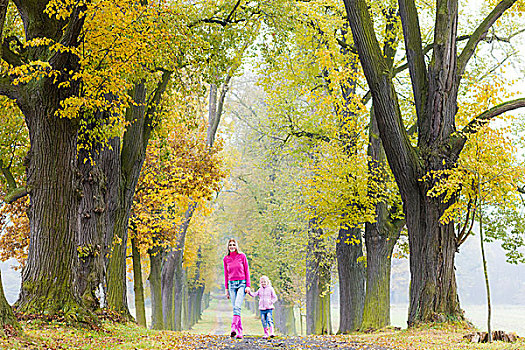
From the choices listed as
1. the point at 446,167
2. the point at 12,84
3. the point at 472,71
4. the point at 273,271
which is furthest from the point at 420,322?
the point at 273,271

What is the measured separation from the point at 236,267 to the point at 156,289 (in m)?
9.95

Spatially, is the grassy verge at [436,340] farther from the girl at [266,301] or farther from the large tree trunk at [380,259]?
the large tree trunk at [380,259]

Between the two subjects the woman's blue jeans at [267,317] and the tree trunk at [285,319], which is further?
the tree trunk at [285,319]

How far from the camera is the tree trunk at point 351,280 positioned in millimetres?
18109

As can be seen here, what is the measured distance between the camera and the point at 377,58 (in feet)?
38.9

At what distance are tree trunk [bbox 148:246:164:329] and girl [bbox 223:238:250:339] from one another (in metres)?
9.36

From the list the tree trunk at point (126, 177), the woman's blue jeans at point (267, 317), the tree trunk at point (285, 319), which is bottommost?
the tree trunk at point (285, 319)

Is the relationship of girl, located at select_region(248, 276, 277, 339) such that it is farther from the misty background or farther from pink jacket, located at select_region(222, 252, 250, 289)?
the misty background

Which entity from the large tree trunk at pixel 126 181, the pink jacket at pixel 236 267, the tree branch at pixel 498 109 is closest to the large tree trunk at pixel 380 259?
the tree branch at pixel 498 109

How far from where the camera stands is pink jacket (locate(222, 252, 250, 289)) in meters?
11.0

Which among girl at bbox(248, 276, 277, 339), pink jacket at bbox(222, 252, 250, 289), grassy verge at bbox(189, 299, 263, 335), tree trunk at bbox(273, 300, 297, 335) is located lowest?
grassy verge at bbox(189, 299, 263, 335)

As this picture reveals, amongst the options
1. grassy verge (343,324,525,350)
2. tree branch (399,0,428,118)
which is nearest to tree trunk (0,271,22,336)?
grassy verge (343,324,525,350)

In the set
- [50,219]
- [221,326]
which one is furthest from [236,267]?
[221,326]

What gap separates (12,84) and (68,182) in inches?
73.5
